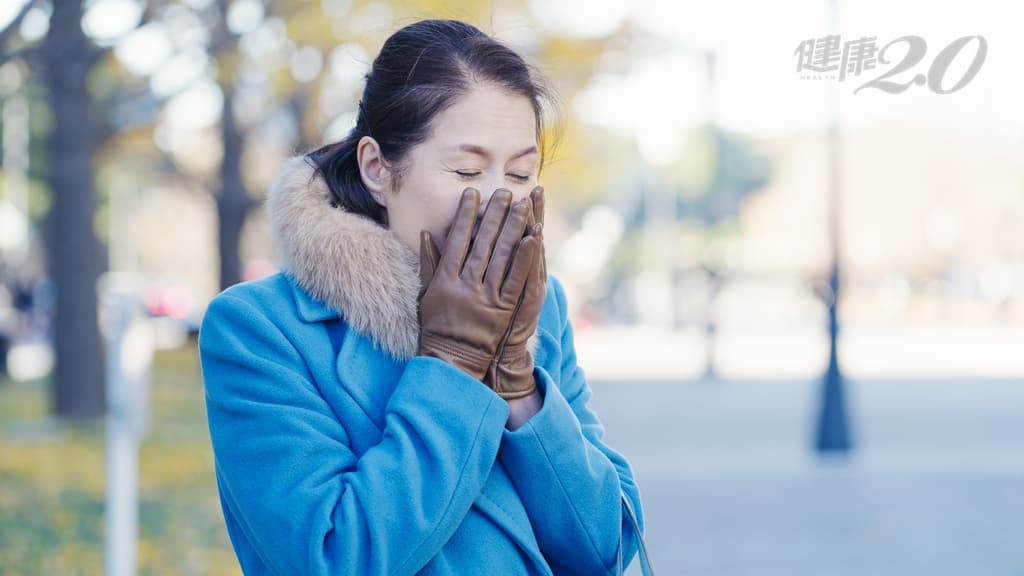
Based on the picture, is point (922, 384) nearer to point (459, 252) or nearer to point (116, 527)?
point (116, 527)

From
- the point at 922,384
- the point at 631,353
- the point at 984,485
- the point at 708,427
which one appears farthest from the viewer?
the point at 631,353

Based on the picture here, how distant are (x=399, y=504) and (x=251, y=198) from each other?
A: 50.7ft

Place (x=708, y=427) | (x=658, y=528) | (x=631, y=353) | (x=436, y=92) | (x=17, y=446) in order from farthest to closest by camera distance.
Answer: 1. (x=631, y=353)
2. (x=708, y=427)
3. (x=17, y=446)
4. (x=658, y=528)
5. (x=436, y=92)

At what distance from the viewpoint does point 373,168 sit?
2.09m

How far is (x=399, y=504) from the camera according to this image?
5.94ft

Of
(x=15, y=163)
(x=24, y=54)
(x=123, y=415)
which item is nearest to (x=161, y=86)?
(x=24, y=54)

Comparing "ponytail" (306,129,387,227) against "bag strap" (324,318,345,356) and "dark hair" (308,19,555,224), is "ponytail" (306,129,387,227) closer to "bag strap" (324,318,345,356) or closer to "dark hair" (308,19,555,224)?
"dark hair" (308,19,555,224)

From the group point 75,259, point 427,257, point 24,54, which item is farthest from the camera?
point 75,259

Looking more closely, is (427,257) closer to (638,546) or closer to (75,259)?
(638,546)

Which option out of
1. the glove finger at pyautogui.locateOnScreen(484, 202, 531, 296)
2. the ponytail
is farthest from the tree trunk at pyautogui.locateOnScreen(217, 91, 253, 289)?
the glove finger at pyautogui.locateOnScreen(484, 202, 531, 296)

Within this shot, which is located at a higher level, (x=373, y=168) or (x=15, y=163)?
(x=373, y=168)

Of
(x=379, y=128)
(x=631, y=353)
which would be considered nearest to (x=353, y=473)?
(x=379, y=128)

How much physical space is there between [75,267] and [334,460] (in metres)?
10.9

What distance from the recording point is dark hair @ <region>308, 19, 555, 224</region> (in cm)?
201
